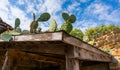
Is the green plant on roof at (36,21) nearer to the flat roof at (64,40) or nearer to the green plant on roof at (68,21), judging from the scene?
the green plant on roof at (68,21)

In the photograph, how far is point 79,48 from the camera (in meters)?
3.60

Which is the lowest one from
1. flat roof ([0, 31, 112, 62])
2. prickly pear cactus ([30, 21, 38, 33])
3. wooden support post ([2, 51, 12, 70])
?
wooden support post ([2, 51, 12, 70])

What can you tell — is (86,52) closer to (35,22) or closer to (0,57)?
(35,22)

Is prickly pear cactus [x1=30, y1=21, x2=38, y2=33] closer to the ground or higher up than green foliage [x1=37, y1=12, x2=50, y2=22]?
closer to the ground

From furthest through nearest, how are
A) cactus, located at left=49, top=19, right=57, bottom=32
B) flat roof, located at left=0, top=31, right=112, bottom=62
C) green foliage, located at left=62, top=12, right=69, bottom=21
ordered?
cactus, located at left=49, top=19, right=57, bottom=32
green foliage, located at left=62, top=12, right=69, bottom=21
flat roof, located at left=0, top=31, right=112, bottom=62

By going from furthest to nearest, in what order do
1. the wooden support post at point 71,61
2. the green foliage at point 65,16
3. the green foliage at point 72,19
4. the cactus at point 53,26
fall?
1. the cactus at point 53,26
2. the green foliage at point 72,19
3. the green foliage at point 65,16
4. the wooden support post at point 71,61

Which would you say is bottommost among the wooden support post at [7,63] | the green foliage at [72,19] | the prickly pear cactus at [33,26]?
the wooden support post at [7,63]

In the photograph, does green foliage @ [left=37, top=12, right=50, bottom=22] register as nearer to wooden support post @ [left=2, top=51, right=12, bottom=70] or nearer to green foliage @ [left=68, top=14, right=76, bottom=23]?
green foliage @ [left=68, top=14, right=76, bottom=23]

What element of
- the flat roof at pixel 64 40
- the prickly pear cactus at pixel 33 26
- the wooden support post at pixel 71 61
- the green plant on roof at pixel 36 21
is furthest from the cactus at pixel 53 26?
the wooden support post at pixel 71 61

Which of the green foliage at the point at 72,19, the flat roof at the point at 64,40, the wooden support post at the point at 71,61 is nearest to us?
the flat roof at the point at 64,40

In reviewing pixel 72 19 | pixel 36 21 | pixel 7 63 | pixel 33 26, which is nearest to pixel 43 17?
pixel 36 21

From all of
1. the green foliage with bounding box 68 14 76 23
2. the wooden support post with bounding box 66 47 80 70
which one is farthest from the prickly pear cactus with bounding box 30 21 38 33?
the wooden support post with bounding box 66 47 80 70

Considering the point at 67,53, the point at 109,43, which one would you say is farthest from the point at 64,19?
the point at 109,43

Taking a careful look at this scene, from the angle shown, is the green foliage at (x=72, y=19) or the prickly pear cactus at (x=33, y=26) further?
the green foliage at (x=72, y=19)
